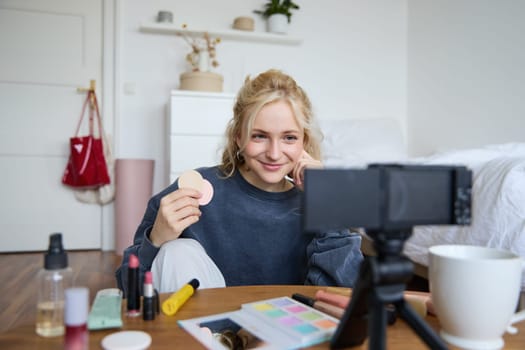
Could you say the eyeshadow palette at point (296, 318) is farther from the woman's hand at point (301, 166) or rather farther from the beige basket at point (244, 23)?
the beige basket at point (244, 23)

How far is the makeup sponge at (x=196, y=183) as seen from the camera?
3.09 feet

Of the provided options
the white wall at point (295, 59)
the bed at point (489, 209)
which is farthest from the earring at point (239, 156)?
the white wall at point (295, 59)

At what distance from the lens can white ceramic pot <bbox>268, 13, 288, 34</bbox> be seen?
3121 mm

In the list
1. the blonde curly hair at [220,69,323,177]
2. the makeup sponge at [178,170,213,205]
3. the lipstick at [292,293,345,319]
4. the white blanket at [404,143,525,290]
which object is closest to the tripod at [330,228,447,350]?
the lipstick at [292,293,345,319]

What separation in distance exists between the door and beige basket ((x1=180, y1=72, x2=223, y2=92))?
0.66 metres

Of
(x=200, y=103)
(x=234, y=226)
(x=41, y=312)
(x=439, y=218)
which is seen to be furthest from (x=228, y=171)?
(x=200, y=103)

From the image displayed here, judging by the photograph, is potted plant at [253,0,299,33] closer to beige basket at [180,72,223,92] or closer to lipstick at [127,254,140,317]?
beige basket at [180,72,223,92]

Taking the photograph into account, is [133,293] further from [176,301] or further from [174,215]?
[174,215]

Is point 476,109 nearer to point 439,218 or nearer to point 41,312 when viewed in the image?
point 439,218

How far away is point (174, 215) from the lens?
34.2 inches

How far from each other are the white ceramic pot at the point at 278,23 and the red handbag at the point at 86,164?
1440mm

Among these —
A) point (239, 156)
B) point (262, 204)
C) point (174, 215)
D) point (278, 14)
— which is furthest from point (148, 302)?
point (278, 14)

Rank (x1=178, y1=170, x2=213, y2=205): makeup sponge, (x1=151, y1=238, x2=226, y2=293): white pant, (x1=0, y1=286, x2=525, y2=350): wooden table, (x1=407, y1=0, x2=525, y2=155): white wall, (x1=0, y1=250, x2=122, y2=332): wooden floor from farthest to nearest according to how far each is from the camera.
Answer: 1. (x1=407, y1=0, x2=525, y2=155): white wall
2. (x1=0, y1=250, x2=122, y2=332): wooden floor
3. (x1=178, y1=170, x2=213, y2=205): makeup sponge
4. (x1=151, y1=238, x2=226, y2=293): white pant
5. (x1=0, y1=286, x2=525, y2=350): wooden table

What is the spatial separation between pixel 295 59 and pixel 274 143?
7.99 ft
